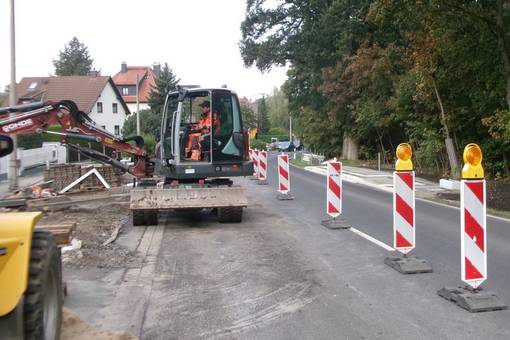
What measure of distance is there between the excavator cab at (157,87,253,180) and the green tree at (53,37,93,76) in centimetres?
9852

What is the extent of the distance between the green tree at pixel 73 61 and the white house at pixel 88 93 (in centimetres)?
3501

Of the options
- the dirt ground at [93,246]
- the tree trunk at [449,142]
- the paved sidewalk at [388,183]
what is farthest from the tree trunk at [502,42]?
the dirt ground at [93,246]

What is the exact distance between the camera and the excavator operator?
1249 centimetres

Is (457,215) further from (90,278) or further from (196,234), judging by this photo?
(90,278)

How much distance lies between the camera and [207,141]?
12.5 metres

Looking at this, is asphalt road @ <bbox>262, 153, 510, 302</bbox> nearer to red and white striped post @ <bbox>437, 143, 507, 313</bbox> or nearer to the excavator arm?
red and white striped post @ <bbox>437, 143, 507, 313</bbox>

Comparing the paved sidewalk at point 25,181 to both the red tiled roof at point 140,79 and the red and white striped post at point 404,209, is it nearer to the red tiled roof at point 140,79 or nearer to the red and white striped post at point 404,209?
the red and white striped post at point 404,209

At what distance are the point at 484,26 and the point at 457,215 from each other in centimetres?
784

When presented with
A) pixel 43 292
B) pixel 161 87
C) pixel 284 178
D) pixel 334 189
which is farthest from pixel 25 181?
pixel 161 87

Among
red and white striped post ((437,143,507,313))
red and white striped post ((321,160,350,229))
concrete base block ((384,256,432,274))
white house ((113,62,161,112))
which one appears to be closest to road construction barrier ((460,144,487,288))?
red and white striped post ((437,143,507,313))

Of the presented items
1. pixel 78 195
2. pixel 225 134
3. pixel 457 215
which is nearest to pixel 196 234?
pixel 225 134

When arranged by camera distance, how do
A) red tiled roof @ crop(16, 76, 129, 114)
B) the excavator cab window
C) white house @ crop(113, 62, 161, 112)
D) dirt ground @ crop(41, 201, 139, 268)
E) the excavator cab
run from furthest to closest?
white house @ crop(113, 62, 161, 112) → red tiled roof @ crop(16, 76, 129, 114) → the excavator cab window → the excavator cab → dirt ground @ crop(41, 201, 139, 268)

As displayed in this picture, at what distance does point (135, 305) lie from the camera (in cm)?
625

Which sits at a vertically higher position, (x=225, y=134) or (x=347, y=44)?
(x=347, y=44)
